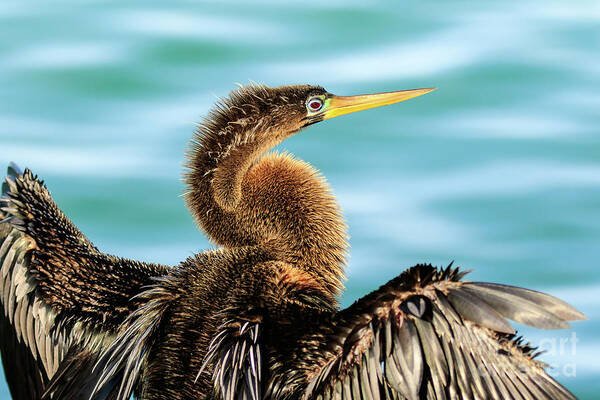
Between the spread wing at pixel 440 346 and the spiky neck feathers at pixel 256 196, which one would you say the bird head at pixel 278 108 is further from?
the spread wing at pixel 440 346

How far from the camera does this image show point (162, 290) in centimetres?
421

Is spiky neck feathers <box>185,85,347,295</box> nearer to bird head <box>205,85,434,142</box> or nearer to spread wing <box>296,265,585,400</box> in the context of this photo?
bird head <box>205,85,434,142</box>

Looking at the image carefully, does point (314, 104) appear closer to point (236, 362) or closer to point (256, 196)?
point (256, 196)

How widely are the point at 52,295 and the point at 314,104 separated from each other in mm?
1590

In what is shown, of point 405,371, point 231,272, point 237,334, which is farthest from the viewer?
point 231,272

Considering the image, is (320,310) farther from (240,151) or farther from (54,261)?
(54,261)

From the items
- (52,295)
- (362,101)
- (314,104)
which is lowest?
(52,295)

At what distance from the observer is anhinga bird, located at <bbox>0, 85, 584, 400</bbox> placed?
3.51 m

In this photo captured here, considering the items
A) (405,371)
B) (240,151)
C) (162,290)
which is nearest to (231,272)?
(162,290)

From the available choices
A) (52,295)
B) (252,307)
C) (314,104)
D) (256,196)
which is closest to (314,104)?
(314,104)

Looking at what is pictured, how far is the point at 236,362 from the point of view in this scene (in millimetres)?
3748

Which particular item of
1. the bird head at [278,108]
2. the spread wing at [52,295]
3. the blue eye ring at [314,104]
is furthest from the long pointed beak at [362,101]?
the spread wing at [52,295]

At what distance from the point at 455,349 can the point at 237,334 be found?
34.1 inches

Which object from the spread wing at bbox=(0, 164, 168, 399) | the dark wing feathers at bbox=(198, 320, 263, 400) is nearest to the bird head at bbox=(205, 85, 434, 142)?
the spread wing at bbox=(0, 164, 168, 399)
